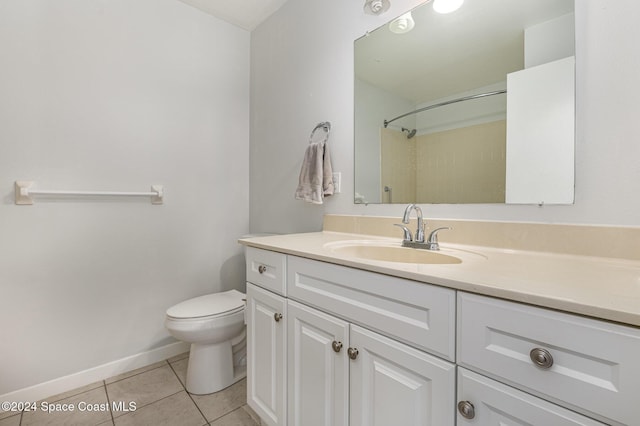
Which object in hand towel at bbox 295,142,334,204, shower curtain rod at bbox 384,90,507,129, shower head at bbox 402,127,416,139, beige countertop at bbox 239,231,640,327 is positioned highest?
shower curtain rod at bbox 384,90,507,129

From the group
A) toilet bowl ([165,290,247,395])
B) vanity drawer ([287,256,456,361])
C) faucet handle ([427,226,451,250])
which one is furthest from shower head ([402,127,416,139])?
toilet bowl ([165,290,247,395])

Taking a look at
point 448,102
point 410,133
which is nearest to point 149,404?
point 410,133

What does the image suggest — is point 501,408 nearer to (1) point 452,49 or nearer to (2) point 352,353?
(2) point 352,353

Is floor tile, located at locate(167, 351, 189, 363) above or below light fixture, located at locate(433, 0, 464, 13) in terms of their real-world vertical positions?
below

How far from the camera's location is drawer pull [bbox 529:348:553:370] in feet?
1.61

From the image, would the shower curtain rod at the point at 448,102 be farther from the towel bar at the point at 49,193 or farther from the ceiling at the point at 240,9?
the towel bar at the point at 49,193

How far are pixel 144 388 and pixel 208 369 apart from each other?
0.40 metres

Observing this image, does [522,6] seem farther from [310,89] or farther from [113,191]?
[113,191]

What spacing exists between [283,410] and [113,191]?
155 cm

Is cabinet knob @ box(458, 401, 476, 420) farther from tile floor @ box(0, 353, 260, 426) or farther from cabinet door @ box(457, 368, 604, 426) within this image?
tile floor @ box(0, 353, 260, 426)

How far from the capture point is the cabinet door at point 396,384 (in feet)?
2.07

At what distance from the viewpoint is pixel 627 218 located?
79 cm

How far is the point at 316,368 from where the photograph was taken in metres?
0.93

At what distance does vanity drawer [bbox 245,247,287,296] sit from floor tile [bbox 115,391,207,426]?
0.74 meters
